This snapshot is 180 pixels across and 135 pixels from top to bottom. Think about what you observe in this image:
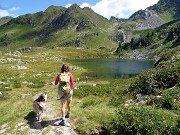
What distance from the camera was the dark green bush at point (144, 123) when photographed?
15.5m

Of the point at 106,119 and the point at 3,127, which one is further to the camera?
the point at 3,127

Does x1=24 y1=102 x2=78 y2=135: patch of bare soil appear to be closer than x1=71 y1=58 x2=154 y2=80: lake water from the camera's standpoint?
Yes

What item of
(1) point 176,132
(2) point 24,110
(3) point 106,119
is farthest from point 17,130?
(1) point 176,132

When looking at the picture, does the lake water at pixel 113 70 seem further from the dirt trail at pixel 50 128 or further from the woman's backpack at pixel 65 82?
the woman's backpack at pixel 65 82

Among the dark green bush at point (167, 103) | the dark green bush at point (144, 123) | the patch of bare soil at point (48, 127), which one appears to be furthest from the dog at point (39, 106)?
the dark green bush at point (167, 103)

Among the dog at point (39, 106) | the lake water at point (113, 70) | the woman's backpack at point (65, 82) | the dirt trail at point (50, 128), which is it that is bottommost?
the lake water at point (113, 70)

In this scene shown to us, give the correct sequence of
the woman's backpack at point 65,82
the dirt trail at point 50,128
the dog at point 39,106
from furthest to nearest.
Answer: the dog at point 39,106 → the dirt trail at point 50,128 → the woman's backpack at point 65,82

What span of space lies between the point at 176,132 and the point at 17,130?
423 inches

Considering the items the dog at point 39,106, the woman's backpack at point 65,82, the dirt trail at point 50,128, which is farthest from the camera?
the dog at point 39,106

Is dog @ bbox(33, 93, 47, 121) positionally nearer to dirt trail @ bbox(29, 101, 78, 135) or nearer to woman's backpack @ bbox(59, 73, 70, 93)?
dirt trail @ bbox(29, 101, 78, 135)

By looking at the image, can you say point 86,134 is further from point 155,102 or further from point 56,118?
point 155,102

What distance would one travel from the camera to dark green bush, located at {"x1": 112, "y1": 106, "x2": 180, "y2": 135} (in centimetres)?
1547

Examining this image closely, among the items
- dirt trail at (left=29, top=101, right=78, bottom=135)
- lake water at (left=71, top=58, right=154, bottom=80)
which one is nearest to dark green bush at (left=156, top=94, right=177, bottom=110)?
dirt trail at (left=29, top=101, right=78, bottom=135)

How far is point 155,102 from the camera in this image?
72.8ft
